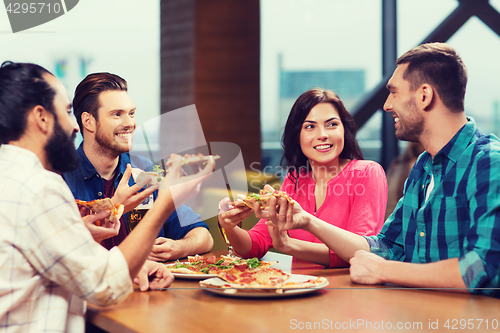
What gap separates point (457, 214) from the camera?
1088 mm

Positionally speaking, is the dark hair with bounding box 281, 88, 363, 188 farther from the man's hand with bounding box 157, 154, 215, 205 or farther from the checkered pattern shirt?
the checkered pattern shirt

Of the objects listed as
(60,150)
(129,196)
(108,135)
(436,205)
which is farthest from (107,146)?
(436,205)

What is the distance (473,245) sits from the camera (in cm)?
96

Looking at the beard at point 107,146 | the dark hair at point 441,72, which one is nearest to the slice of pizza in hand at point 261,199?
the dark hair at point 441,72

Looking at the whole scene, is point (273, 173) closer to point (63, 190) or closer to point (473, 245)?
point (473, 245)

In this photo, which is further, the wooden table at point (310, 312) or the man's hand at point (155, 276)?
the man's hand at point (155, 276)

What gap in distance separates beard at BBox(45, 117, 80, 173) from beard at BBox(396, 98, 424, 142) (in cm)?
93

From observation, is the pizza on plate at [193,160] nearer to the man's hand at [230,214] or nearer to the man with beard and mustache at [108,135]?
the man's hand at [230,214]

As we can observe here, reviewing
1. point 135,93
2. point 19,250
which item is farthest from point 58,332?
point 135,93

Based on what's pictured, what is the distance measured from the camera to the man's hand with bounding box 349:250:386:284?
3.47ft

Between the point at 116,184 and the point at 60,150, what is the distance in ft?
3.01

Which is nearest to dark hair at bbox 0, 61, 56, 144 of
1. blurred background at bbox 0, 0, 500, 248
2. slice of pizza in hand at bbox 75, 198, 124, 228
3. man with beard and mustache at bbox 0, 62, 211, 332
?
man with beard and mustache at bbox 0, 62, 211, 332

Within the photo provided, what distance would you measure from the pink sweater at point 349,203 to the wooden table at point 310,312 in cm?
57

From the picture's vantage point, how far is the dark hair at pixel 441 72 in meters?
1.16
